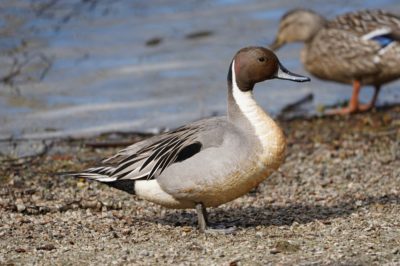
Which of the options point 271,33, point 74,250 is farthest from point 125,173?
point 271,33

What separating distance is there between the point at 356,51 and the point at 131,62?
2985mm

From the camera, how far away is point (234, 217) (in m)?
6.11

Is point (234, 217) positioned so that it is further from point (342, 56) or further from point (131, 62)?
point (131, 62)

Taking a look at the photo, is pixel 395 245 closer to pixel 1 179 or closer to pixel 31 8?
pixel 1 179

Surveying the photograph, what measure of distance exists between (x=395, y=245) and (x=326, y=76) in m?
5.69

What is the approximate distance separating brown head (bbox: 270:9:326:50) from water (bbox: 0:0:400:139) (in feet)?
1.62

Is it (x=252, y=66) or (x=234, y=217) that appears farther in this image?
(x=234, y=217)

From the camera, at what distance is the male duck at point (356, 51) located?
33.1 ft

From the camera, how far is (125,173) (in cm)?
577

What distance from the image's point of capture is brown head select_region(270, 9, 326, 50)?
1098 cm

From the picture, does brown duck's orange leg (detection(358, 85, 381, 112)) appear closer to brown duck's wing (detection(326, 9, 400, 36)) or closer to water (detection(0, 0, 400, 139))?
water (detection(0, 0, 400, 139))

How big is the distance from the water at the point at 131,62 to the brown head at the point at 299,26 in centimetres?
49

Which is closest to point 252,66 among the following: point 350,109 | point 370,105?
point 350,109

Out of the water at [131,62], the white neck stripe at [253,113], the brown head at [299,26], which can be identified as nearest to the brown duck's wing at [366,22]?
the brown head at [299,26]
